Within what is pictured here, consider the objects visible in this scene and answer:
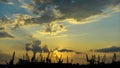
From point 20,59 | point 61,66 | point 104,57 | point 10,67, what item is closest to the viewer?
point 10,67

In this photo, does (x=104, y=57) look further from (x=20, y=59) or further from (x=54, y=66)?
(x=54, y=66)

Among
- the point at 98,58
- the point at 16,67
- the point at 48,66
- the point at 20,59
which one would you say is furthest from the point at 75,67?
the point at 98,58

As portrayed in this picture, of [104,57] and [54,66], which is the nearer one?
[54,66]

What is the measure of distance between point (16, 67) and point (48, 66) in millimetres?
11549

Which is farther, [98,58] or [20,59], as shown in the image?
[98,58]

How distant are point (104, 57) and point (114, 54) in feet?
59.4

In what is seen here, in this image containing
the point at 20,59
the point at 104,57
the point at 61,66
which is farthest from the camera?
the point at 104,57

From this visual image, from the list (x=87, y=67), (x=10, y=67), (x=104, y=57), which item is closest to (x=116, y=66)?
(x=87, y=67)

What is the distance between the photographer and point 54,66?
104m

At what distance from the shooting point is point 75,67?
108812 mm

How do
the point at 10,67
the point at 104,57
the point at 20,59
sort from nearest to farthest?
the point at 10,67, the point at 20,59, the point at 104,57

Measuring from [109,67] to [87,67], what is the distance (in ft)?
40.9

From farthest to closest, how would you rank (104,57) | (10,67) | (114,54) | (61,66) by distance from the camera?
(104,57) < (114,54) < (61,66) < (10,67)

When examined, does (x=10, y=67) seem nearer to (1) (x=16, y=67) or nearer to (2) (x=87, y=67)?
(1) (x=16, y=67)
